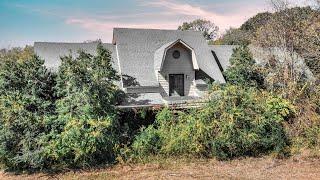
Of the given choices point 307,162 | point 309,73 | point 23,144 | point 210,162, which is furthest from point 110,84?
point 309,73

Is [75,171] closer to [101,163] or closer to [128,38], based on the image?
[101,163]

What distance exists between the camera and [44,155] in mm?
14297

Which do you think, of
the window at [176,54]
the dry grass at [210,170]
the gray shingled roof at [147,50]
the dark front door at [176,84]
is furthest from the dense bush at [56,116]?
the window at [176,54]

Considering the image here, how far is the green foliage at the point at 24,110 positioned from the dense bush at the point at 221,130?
13.6 ft

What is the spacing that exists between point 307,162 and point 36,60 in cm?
1274

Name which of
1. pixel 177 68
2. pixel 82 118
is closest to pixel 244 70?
pixel 177 68

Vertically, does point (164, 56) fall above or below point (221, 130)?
above

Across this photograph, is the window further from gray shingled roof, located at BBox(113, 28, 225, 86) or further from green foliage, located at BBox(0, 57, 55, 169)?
green foliage, located at BBox(0, 57, 55, 169)

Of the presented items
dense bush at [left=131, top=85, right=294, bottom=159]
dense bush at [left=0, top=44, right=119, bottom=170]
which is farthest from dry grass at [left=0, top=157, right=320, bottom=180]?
dense bush at [left=0, top=44, right=119, bottom=170]

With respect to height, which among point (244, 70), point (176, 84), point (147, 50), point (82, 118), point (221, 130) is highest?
point (147, 50)

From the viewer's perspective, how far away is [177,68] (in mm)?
23672

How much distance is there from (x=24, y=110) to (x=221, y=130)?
332 inches

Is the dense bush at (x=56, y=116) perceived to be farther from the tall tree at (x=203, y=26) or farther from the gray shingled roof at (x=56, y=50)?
the tall tree at (x=203, y=26)

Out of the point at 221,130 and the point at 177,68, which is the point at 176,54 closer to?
the point at 177,68
